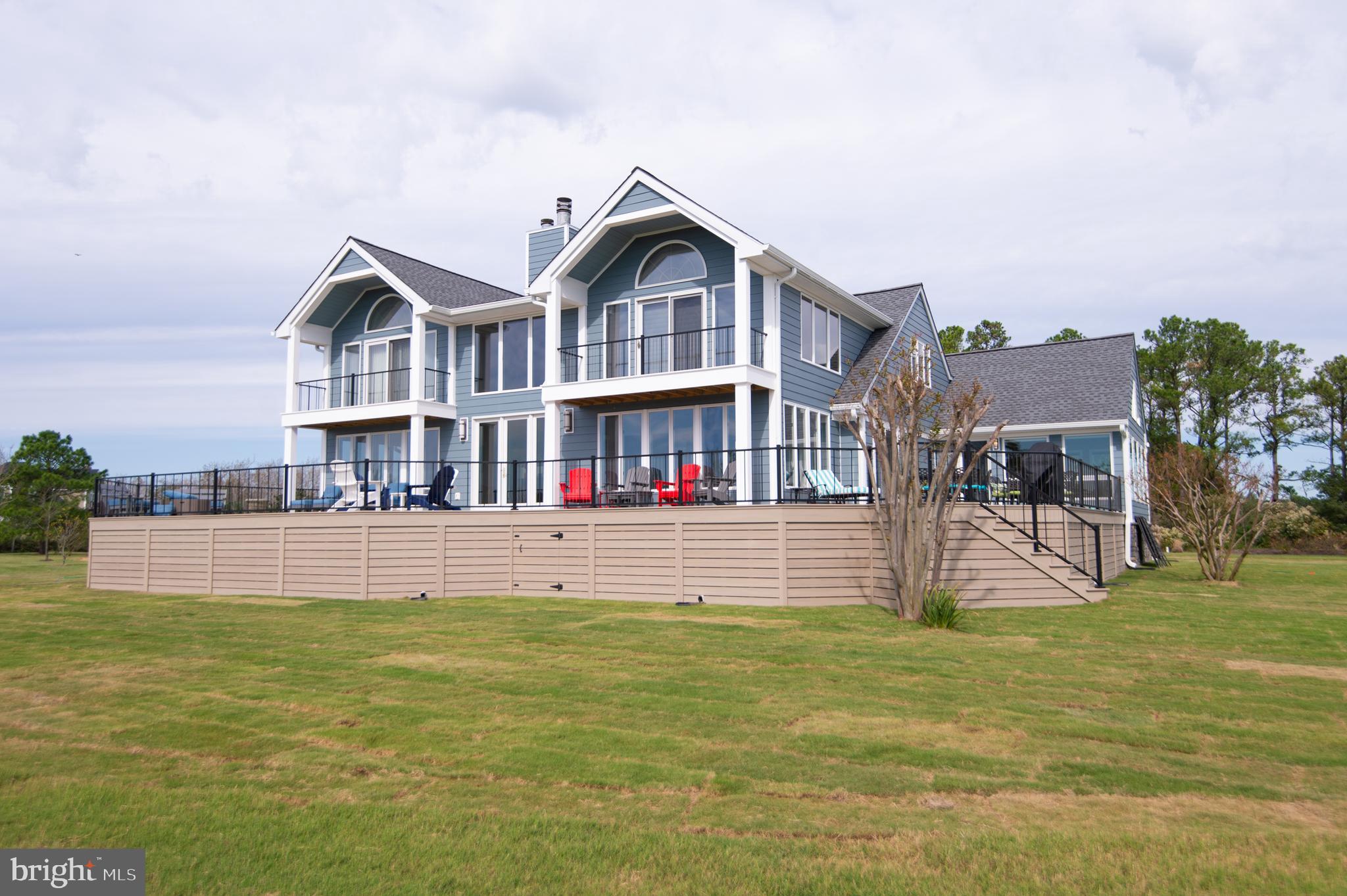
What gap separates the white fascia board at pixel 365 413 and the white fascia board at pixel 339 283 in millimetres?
2291

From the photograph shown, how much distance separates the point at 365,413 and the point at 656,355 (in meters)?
8.16

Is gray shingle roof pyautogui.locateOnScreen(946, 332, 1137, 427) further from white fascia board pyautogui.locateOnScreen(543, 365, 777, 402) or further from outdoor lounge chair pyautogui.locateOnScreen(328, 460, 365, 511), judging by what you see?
outdoor lounge chair pyautogui.locateOnScreen(328, 460, 365, 511)

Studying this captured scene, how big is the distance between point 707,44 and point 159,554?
48.6 ft

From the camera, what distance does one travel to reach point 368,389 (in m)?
23.9

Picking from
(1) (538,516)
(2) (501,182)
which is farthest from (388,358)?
(1) (538,516)

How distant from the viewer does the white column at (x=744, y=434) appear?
17.0m

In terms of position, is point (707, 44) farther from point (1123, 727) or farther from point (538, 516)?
point (1123, 727)

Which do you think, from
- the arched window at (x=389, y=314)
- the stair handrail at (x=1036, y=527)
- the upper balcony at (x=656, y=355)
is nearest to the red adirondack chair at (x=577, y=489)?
the upper balcony at (x=656, y=355)

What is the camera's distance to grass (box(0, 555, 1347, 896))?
4215 millimetres

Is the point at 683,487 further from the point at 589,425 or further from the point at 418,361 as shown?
the point at 418,361

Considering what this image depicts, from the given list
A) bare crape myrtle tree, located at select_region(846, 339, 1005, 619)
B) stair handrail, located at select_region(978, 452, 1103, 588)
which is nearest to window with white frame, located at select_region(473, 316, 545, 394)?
stair handrail, located at select_region(978, 452, 1103, 588)

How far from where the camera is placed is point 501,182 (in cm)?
2559

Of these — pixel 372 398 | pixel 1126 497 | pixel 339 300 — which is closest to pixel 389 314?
pixel 339 300

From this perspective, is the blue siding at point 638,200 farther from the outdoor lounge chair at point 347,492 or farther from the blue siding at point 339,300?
the blue siding at point 339,300
